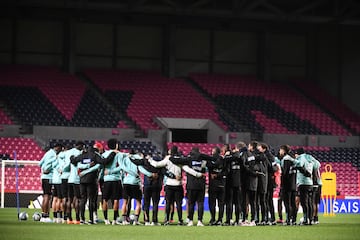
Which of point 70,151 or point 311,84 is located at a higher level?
point 311,84

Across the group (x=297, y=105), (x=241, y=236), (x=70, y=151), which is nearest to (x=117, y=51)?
(x=297, y=105)

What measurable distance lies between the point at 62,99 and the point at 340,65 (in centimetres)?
1580

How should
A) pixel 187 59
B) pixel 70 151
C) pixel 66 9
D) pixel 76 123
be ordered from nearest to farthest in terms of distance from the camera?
pixel 70 151, pixel 76 123, pixel 66 9, pixel 187 59

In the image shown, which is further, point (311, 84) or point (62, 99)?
point (311, 84)

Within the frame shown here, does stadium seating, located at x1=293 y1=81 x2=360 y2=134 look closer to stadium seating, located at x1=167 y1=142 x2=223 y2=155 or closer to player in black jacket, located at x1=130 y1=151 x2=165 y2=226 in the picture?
stadium seating, located at x1=167 y1=142 x2=223 y2=155

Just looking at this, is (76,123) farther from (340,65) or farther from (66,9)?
(340,65)

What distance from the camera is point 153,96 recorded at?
4956cm

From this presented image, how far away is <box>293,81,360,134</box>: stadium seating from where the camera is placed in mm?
51281

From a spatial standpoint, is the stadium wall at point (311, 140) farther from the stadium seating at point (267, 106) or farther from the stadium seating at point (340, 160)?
the stadium seating at point (340, 160)

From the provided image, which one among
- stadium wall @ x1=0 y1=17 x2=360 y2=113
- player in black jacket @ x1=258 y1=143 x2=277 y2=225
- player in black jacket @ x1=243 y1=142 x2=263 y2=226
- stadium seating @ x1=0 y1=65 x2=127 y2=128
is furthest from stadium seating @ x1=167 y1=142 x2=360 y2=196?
player in black jacket @ x1=243 y1=142 x2=263 y2=226

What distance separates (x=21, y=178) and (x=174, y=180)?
13.1 meters

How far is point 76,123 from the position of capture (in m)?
45.5

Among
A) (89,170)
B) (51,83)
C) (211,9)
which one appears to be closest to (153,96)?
(51,83)

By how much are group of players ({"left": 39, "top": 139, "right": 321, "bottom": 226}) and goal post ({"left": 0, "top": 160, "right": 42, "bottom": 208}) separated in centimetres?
989
